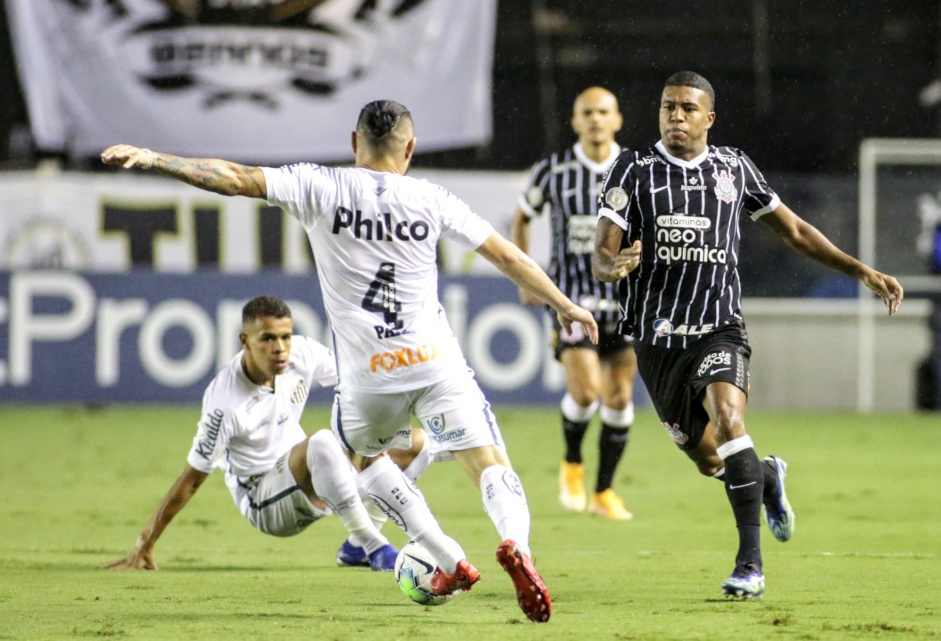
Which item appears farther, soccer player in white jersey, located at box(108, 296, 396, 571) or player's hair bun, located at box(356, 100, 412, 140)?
soccer player in white jersey, located at box(108, 296, 396, 571)

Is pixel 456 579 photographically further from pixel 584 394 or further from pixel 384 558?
pixel 584 394

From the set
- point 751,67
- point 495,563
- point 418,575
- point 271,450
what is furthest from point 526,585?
point 751,67

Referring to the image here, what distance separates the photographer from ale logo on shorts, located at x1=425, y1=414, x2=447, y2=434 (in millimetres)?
5383

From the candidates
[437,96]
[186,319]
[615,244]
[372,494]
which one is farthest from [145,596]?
[437,96]

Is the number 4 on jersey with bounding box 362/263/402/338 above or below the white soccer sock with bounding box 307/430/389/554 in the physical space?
above

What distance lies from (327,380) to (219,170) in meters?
2.25

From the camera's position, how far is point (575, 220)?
917cm

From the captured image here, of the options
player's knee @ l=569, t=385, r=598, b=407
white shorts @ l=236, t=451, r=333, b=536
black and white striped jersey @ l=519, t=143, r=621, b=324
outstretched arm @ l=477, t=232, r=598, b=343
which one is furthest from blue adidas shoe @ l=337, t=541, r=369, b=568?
black and white striped jersey @ l=519, t=143, r=621, b=324

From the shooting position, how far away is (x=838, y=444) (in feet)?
A: 44.8

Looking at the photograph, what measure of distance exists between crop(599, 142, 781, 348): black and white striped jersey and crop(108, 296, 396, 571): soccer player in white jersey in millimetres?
1489

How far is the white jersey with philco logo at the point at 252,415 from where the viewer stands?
673 centimetres

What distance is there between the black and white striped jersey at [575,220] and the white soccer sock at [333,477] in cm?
299

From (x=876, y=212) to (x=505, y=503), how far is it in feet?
43.1

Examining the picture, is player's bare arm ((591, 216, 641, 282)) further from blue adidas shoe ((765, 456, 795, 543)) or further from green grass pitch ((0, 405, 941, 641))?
green grass pitch ((0, 405, 941, 641))
